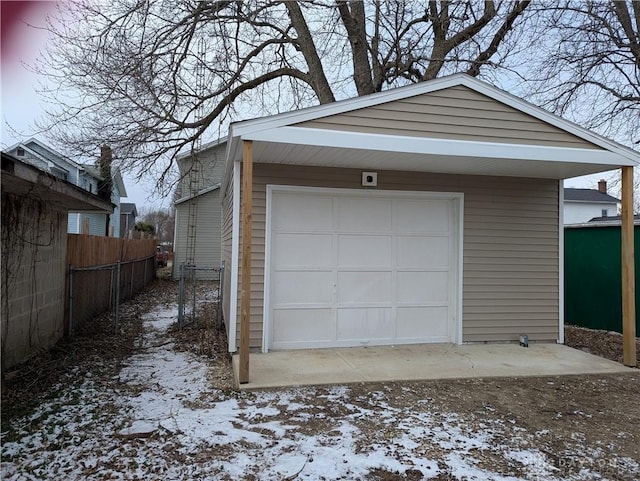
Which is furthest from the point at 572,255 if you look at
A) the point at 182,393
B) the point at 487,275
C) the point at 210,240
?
the point at 210,240

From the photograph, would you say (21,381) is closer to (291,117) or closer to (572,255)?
(291,117)

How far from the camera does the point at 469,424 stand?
3857 mm

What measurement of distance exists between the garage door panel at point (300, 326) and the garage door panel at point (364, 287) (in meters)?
0.36

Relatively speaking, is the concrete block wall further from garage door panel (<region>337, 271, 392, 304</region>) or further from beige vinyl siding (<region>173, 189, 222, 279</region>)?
beige vinyl siding (<region>173, 189, 222, 279</region>)

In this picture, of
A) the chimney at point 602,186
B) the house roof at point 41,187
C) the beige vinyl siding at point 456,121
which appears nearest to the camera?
the house roof at point 41,187

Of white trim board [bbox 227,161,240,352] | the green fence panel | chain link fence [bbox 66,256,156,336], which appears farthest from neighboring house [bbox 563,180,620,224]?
white trim board [bbox 227,161,240,352]

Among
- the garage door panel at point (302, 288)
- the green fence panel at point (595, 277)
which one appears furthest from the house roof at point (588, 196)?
the garage door panel at point (302, 288)

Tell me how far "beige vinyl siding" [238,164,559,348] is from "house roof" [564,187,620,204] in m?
25.9

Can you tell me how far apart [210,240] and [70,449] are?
1563 centimetres

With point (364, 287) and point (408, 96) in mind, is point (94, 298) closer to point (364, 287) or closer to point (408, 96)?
point (364, 287)

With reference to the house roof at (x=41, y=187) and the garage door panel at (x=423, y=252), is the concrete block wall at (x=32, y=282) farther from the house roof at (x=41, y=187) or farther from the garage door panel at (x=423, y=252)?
the garage door panel at (x=423, y=252)

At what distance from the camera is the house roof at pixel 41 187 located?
3.43 meters

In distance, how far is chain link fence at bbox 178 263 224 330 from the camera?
7.83 metres

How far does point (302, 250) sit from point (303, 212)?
0.53 m
